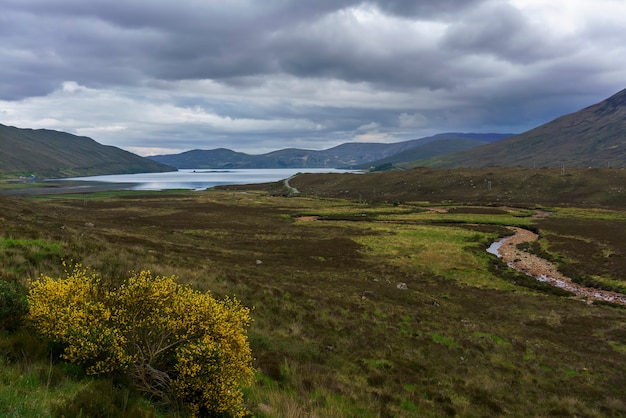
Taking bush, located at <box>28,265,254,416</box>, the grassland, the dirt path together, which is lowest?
the dirt path

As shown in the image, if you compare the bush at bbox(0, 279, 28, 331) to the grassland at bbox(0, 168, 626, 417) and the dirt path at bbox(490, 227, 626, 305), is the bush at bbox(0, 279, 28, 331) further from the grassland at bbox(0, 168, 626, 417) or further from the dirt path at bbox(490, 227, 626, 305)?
the dirt path at bbox(490, 227, 626, 305)

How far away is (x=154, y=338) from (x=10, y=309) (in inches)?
132

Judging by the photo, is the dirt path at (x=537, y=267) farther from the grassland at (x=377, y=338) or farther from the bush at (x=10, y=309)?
Answer: the bush at (x=10, y=309)

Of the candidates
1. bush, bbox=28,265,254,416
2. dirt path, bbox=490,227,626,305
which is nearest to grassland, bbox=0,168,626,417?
bush, bbox=28,265,254,416

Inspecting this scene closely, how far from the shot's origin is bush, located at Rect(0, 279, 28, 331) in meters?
8.18

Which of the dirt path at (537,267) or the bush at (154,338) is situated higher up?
the bush at (154,338)

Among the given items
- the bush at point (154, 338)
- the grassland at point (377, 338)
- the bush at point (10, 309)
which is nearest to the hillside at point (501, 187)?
the grassland at point (377, 338)

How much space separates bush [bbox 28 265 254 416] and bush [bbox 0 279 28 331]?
1.84 ft

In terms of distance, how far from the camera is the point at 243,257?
4297cm

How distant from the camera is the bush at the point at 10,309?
26.8 ft

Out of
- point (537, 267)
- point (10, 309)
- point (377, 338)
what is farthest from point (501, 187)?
point (10, 309)

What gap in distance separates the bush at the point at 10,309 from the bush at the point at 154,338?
1.84 feet

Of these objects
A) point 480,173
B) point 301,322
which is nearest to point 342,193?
point 480,173

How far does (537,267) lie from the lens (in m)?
45.7
